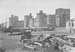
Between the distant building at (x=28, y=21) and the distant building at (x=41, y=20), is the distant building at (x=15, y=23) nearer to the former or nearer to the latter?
the distant building at (x=28, y=21)

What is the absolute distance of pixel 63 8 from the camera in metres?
2.54

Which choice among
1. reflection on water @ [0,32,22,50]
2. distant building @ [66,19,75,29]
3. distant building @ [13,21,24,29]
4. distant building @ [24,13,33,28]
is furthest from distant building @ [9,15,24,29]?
distant building @ [66,19,75,29]

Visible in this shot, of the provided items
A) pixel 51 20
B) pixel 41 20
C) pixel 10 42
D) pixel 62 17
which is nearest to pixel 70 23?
pixel 62 17

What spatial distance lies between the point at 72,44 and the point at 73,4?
40.6 inches

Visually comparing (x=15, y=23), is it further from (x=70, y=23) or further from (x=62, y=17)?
(x=70, y=23)

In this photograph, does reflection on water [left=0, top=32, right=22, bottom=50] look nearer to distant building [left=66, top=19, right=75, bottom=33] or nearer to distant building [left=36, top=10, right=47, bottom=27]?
distant building [left=36, top=10, right=47, bottom=27]

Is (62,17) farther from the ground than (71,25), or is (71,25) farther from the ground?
(62,17)

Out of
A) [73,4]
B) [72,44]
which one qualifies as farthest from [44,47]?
[73,4]

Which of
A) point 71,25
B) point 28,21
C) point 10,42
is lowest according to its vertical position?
point 10,42

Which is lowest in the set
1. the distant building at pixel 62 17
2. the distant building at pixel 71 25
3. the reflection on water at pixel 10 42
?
the reflection on water at pixel 10 42

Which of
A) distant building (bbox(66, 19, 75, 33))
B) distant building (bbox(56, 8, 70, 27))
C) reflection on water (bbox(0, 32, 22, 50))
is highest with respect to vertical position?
distant building (bbox(56, 8, 70, 27))

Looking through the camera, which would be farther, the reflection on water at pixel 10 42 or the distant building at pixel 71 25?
the reflection on water at pixel 10 42

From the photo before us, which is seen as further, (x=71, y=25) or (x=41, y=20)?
(x=41, y=20)

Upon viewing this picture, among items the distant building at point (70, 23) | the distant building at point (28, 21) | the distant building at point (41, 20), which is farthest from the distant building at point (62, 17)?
the distant building at point (28, 21)
